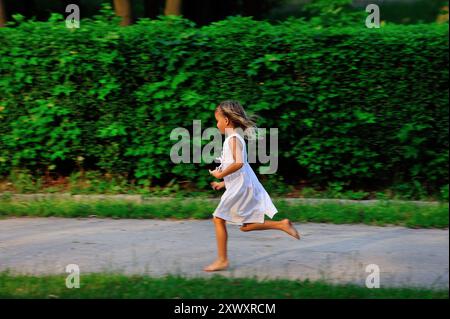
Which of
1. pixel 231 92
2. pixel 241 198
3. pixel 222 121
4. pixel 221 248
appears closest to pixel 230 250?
pixel 221 248

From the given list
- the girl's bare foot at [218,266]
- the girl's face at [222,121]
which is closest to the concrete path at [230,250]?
the girl's bare foot at [218,266]

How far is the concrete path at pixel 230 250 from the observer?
19.5ft

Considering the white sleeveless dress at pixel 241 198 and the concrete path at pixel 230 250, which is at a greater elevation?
the white sleeveless dress at pixel 241 198

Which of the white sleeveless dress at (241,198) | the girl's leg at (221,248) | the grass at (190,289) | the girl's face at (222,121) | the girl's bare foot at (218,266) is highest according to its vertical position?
the girl's face at (222,121)

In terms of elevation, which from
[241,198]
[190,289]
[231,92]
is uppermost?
[231,92]

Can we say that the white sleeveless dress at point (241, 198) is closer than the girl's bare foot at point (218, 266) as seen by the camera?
No

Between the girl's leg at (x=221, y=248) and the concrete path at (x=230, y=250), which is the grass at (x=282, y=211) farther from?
the girl's leg at (x=221, y=248)

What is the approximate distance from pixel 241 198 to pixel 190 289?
3.59 ft

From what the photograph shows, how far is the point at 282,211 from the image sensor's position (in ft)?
25.9

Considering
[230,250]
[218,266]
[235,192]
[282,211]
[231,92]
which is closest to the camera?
[218,266]

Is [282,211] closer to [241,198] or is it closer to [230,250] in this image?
[230,250]

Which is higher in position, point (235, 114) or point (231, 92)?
point (231, 92)

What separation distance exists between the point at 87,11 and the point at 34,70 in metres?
9.34

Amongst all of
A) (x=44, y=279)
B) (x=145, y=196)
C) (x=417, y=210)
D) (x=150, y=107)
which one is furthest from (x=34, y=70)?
(x=417, y=210)
